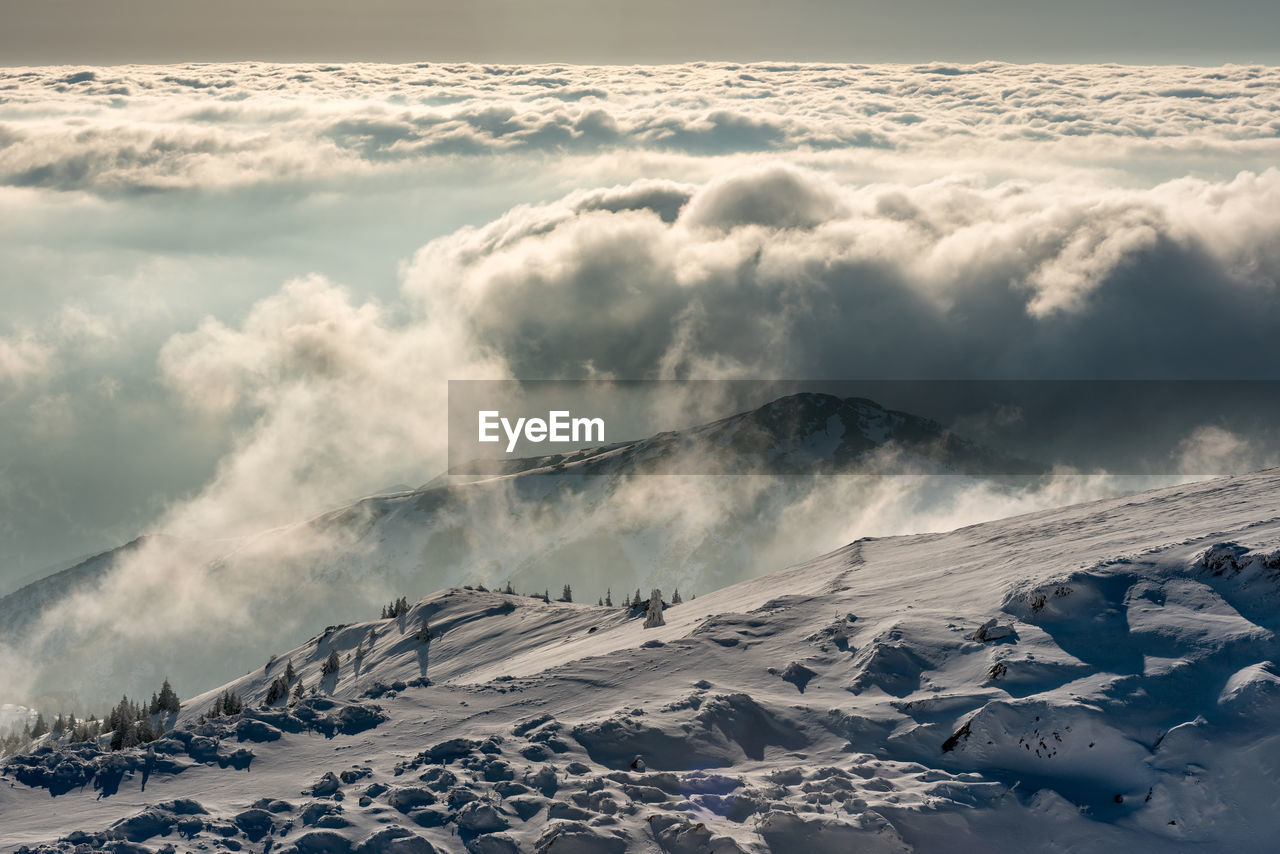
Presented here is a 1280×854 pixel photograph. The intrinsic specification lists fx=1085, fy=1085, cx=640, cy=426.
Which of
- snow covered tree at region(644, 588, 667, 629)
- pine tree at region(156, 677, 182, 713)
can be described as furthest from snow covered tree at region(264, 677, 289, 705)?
pine tree at region(156, 677, 182, 713)

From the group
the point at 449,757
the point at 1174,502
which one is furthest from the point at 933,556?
the point at 449,757

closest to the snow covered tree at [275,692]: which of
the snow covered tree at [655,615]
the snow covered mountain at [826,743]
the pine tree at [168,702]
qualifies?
the snow covered tree at [655,615]

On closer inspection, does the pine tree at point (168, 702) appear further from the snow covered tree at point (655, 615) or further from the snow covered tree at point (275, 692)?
the snow covered tree at point (655, 615)

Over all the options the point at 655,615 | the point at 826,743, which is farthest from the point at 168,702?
the point at 826,743


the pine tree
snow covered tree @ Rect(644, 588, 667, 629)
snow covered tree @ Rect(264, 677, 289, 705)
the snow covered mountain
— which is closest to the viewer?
the snow covered mountain

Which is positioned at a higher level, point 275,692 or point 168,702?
point 275,692

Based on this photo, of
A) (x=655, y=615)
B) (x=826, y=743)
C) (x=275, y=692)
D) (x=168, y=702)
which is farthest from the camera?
(x=168, y=702)

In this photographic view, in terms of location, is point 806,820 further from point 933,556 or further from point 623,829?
point 933,556

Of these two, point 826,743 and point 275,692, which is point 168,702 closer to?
point 275,692

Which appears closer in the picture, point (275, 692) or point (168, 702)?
point (275, 692)

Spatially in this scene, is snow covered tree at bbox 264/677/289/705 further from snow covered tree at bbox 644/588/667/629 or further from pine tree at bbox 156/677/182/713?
pine tree at bbox 156/677/182/713
